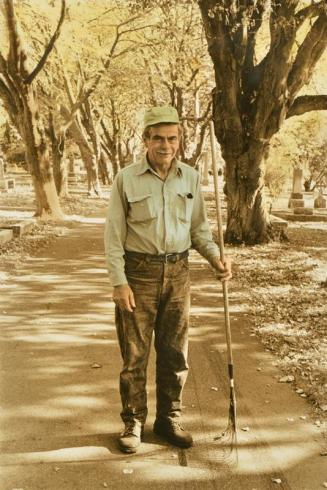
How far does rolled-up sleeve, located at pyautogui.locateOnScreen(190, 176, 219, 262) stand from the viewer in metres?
3.91

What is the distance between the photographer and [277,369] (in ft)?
17.7

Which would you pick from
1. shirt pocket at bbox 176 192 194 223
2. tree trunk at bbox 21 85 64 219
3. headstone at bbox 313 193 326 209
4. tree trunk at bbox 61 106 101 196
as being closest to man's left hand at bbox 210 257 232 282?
shirt pocket at bbox 176 192 194 223

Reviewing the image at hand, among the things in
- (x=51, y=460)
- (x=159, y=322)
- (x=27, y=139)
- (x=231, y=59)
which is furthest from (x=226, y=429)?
(x=27, y=139)

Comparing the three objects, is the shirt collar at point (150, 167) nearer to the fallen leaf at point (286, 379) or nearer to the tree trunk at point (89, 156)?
the fallen leaf at point (286, 379)

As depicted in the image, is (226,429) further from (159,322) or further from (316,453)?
(159,322)

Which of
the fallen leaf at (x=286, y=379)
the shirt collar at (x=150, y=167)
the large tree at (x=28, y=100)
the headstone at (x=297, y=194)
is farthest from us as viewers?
the headstone at (x=297, y=194)

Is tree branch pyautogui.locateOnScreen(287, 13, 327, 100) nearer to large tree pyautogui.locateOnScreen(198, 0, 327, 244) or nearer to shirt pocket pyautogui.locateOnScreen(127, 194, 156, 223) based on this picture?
large tree pyautogui.locateOnScreen(198, 0, 327, 244)

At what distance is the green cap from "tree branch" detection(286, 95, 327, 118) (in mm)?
9756

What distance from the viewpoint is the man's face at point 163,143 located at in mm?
3535

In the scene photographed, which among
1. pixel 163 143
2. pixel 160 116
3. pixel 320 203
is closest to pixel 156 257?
pixel 163 143

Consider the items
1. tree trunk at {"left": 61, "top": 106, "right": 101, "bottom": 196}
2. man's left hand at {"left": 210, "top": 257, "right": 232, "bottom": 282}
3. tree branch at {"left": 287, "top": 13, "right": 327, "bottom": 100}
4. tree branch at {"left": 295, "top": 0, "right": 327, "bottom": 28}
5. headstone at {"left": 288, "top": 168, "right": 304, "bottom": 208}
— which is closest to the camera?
man's left hand at {"left": 210, "top": 257, "right": 232, "bottom": 282}

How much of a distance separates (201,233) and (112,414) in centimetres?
155

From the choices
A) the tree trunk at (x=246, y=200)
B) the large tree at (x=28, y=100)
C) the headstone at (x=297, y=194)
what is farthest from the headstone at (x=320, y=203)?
the tree trunk at (x=246, y=200)

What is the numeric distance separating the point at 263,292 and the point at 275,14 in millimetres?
6078
